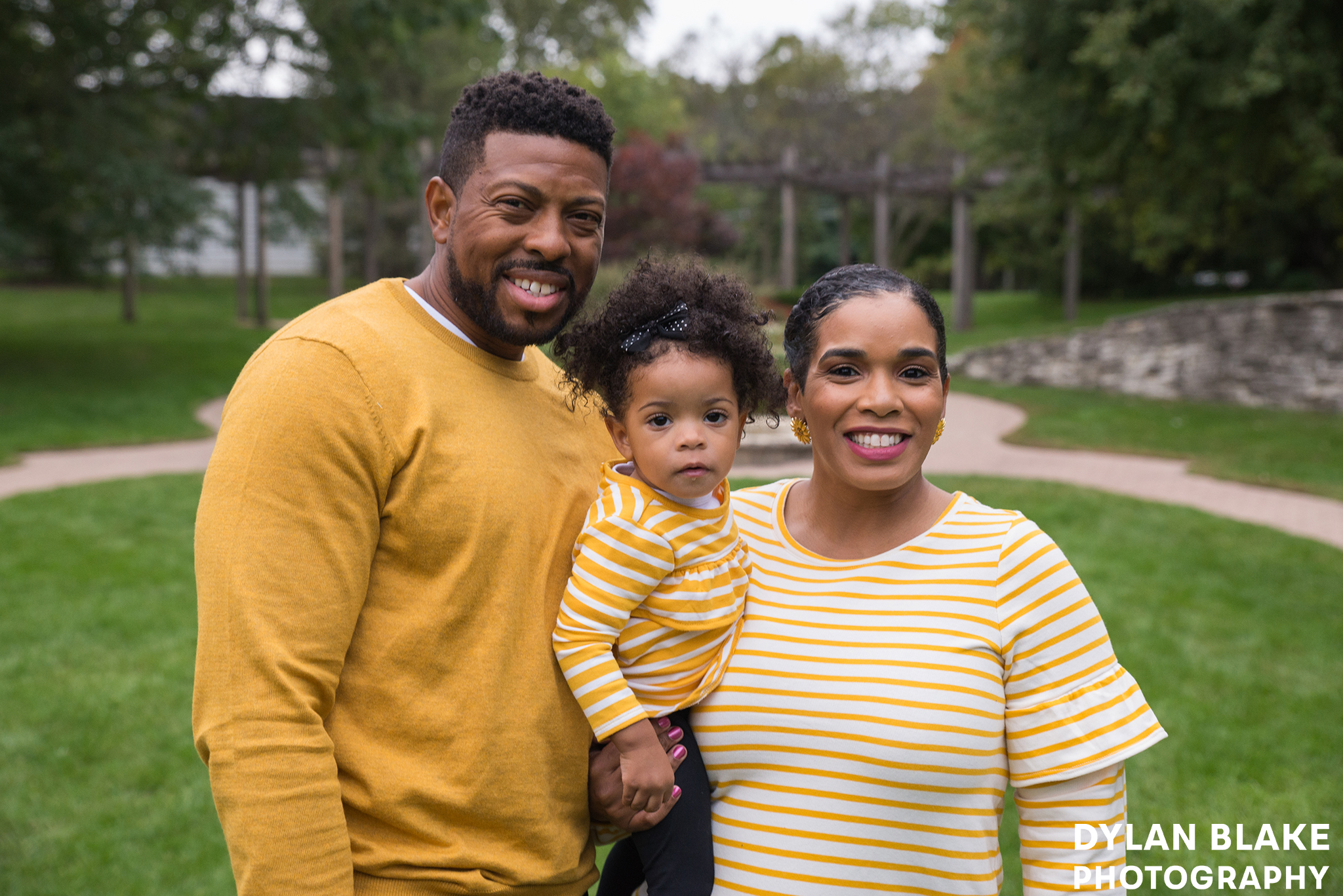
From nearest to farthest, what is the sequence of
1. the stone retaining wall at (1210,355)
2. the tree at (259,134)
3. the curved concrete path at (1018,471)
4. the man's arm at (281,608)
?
1. the man's arm at (281,608)
2. the curved concrete path at (1018,471)
3. the stone retaining wall at (1210,355)
4. the tree at (259,134)

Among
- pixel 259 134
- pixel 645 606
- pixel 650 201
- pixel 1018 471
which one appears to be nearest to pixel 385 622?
pixel 645 606

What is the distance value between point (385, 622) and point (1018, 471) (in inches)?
387

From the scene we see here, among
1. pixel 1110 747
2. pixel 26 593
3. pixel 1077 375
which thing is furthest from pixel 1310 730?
pixel 1077 375

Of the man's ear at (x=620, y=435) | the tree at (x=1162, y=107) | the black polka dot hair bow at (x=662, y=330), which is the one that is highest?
the tree at (x=1162, y=107)

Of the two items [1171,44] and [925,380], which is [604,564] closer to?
[925,380]

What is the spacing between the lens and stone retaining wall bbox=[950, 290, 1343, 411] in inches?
562

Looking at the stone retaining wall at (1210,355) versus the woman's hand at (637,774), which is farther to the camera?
the stone retaining wall at (1210,355)

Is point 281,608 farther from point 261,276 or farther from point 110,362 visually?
point 261,276

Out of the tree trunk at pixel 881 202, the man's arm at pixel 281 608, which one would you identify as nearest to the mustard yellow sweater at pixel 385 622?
the man's arm at pixel 281 608

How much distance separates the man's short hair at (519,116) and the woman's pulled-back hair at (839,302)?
493 millimetres

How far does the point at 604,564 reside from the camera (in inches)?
72.6

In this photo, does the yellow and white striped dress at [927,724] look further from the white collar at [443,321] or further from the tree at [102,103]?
the tree at [102,103]

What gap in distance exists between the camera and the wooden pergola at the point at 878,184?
2364cm

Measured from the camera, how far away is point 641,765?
6.11 ft
